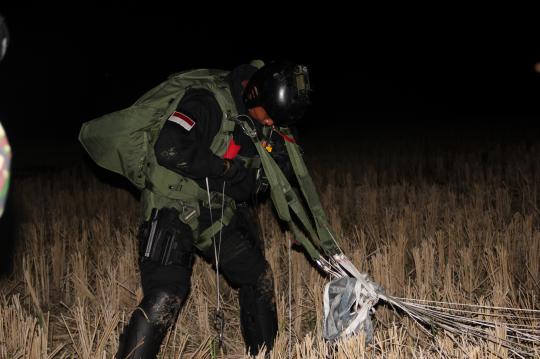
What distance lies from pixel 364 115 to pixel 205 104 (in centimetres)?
2257

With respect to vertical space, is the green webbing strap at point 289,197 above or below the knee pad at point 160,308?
above

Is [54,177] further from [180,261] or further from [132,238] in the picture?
[180,261]

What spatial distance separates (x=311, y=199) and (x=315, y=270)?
0.96m

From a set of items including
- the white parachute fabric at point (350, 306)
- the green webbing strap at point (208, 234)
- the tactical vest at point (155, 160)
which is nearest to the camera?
the white parachute fabric at point (350, 306)

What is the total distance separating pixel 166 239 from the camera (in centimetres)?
258

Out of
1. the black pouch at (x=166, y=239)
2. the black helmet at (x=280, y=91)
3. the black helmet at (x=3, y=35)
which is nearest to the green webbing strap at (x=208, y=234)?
the black pouch at (x=166, y=239)

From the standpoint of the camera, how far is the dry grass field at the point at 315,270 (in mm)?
2627

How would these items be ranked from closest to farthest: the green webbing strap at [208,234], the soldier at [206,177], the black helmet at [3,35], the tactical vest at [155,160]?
the black helmet at [3,35] < the soldier at [206,177] < the tactical vest at [155,160] < the green webbing strap at [208,234]

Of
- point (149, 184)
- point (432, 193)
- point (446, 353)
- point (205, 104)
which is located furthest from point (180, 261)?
point (432, 193)

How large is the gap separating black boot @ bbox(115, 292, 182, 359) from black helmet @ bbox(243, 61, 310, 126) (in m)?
0.92

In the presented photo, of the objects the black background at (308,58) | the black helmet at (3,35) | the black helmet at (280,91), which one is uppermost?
the black background at (308,58)

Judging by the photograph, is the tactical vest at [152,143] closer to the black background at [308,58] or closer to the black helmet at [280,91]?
the black helmet at [280,91]

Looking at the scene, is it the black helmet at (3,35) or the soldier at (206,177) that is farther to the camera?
the soldier at (206,177)

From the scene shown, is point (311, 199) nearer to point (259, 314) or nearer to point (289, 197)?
point (289, 197)
